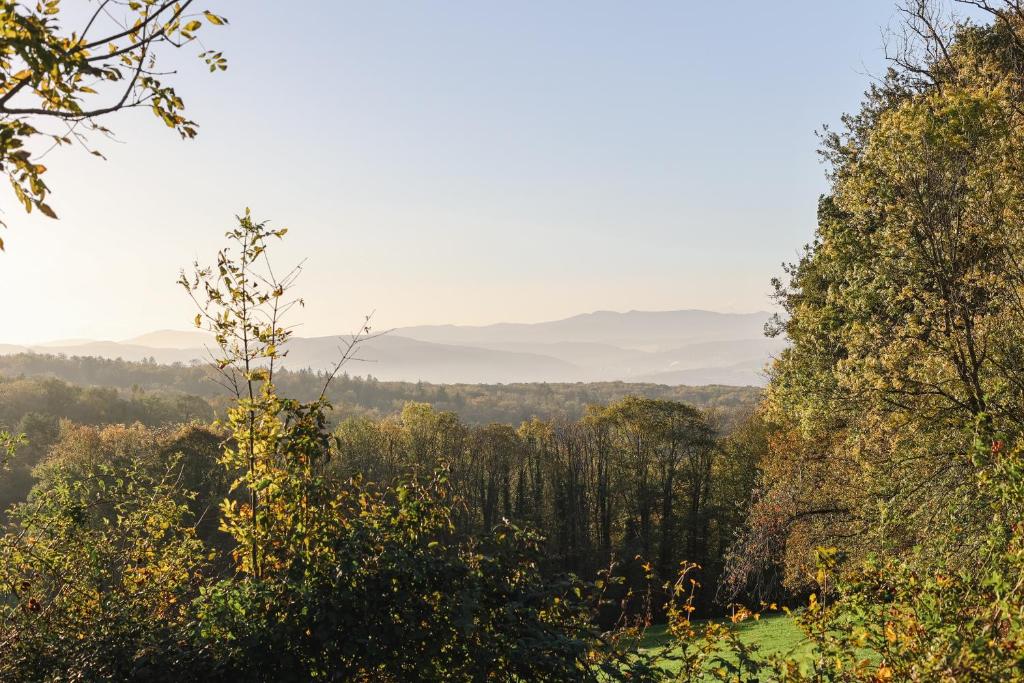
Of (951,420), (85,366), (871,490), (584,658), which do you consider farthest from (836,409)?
(85,366)

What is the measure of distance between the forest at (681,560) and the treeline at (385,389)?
119 metres

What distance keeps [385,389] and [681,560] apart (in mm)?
163525

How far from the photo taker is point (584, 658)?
537 cm

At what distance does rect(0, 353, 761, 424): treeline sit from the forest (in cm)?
11934

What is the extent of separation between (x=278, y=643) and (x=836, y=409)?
14772 mm

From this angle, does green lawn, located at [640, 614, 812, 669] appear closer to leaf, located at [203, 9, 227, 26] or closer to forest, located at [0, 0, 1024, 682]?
forest, located at [0, 0, 1024, 682]

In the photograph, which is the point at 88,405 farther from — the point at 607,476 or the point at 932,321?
the point at 932,321

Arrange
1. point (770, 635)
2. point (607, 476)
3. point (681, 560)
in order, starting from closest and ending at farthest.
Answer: point (681, 560), point (770, 635), point (607, 476)

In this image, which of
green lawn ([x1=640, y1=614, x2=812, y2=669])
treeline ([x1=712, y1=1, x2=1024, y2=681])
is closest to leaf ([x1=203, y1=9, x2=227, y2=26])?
treeline ([x1=712, y1=1, x2=1024, y2=681])

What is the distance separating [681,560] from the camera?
13742mm

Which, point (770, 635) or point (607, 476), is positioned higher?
point (607, 476)

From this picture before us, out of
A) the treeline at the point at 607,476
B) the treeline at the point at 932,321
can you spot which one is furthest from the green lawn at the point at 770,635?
the treeline at the point at 607,476

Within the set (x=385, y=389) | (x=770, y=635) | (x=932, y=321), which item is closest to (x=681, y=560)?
(x=932, y=321)

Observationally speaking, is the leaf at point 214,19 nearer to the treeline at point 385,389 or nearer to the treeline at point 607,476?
the treeline at point 607,476
